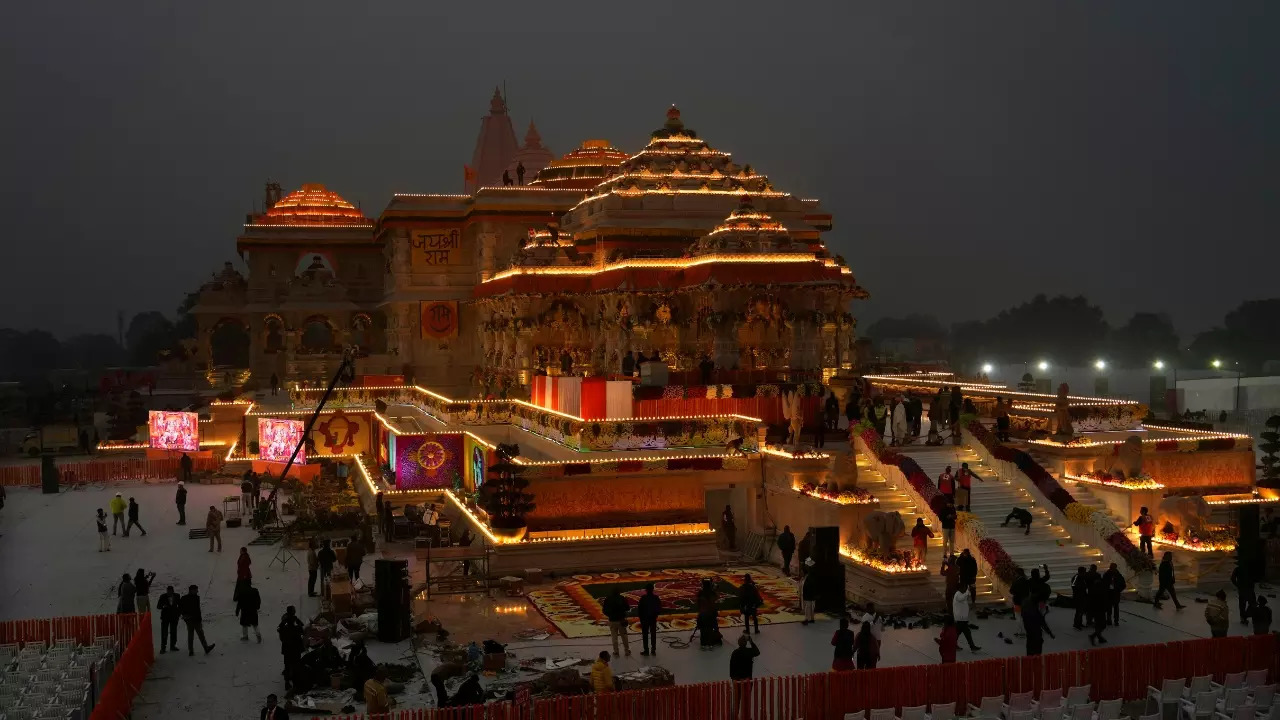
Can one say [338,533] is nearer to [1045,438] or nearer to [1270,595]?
[1045,438]

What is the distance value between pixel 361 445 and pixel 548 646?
19.8 meters

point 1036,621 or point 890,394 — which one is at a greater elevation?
point 890,394

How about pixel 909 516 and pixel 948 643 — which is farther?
pixel 909 516

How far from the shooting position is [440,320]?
47.3 metres

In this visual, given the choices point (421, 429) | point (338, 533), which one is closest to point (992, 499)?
point (338, 533)

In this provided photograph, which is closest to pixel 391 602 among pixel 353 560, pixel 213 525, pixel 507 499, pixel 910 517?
pixel 353 560

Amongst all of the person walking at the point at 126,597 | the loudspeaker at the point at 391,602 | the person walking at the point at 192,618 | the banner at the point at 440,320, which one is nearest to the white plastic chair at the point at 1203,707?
the loudspeaker at the point at 391,602

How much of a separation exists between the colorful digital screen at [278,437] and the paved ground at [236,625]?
5.19 m

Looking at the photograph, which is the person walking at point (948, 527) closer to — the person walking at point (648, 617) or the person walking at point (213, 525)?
the person walking at point (648, 617)

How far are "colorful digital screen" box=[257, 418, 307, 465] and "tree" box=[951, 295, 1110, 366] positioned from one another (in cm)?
5759

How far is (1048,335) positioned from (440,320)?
5585cm

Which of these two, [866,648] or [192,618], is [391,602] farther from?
[866,648]

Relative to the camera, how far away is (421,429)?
3102cm

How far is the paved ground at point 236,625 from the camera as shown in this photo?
15.2m
